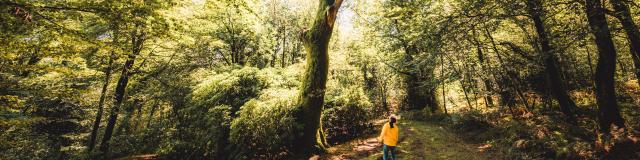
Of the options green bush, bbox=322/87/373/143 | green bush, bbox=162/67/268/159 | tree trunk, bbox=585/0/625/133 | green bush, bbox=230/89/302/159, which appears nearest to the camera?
tree trunk, bbox=585/0/625/133

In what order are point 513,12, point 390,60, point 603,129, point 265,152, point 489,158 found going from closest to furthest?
point 513,12, point 603,129, point 489,158, point 265,152, point 390,60

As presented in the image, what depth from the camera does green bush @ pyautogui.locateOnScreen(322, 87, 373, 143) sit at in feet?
38.8

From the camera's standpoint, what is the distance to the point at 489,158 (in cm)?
866

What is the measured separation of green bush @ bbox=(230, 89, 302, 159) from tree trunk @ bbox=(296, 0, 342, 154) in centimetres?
33

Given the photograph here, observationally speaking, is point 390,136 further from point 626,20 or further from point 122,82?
point 122,82

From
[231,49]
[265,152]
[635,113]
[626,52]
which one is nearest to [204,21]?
[231,49]

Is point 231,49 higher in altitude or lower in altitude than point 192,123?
higher

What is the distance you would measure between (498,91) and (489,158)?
417 centimetres

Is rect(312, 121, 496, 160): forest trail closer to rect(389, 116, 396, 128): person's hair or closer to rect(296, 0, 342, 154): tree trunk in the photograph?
rect(296, 0, 342, 154): tree trunk

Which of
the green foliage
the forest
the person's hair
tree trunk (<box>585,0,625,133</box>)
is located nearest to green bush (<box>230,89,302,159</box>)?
the forest

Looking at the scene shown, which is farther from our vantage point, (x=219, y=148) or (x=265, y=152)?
(x=219, y=148)

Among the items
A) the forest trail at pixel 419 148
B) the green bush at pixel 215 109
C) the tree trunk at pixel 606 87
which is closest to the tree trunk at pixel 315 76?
the forest trail at pixel 419 148

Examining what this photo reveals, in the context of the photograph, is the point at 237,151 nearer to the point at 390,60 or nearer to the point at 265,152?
the point at 265,152

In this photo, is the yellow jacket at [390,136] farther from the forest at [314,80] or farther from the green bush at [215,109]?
the green bush at [215,109]
